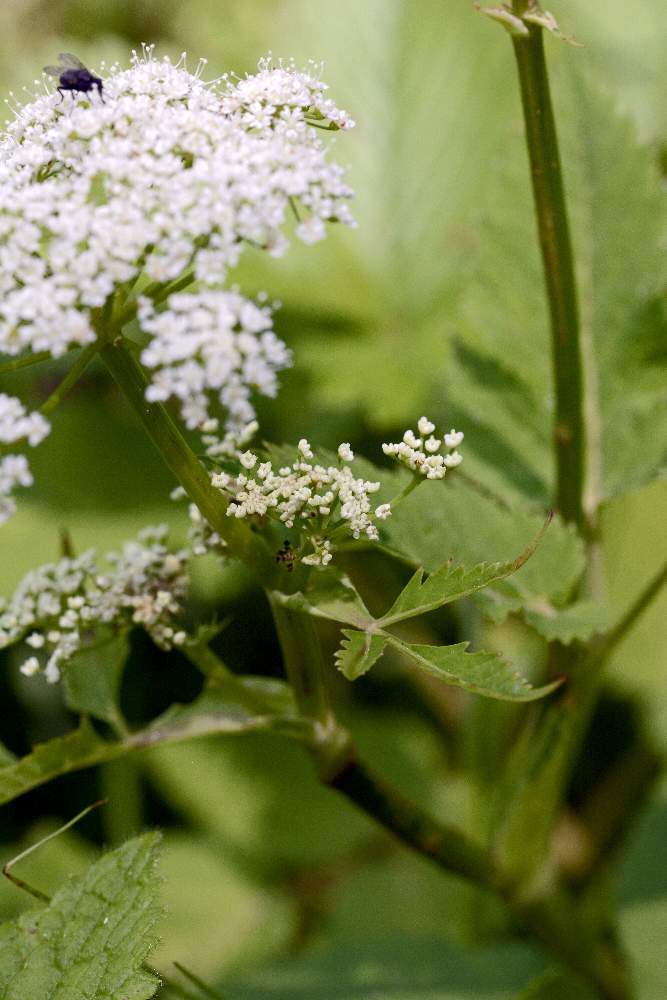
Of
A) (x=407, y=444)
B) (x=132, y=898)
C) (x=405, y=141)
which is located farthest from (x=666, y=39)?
(x=132, y=898)

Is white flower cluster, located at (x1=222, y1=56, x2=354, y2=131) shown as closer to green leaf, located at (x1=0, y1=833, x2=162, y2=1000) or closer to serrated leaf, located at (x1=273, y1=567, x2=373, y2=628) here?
serrated leaf, located at (x1=273, y1=567, x2=373, y2=628)

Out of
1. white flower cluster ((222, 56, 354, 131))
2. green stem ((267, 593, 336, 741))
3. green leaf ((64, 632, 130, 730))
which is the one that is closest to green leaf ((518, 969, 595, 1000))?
green stem ((267, 593, 336, 741))

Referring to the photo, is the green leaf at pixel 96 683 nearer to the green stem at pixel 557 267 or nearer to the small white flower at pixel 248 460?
the small white flower at pixel 248 460

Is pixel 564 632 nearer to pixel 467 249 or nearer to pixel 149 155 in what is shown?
pixel 149 155

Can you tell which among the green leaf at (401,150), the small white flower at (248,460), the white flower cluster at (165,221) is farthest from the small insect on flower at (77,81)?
the green leaf at (401,150)

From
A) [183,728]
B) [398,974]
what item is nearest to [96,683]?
[183,728]

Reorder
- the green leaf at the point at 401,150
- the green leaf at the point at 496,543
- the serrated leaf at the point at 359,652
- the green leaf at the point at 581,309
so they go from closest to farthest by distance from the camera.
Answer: the serrated leaf at the point at 359,652 < the green leaf at the point at 496,543 < the green leaf at the point at 581,309 < the green leaf at the point at 401,150

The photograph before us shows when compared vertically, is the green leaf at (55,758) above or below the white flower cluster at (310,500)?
below

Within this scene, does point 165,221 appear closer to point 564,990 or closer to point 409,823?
point 409,823
